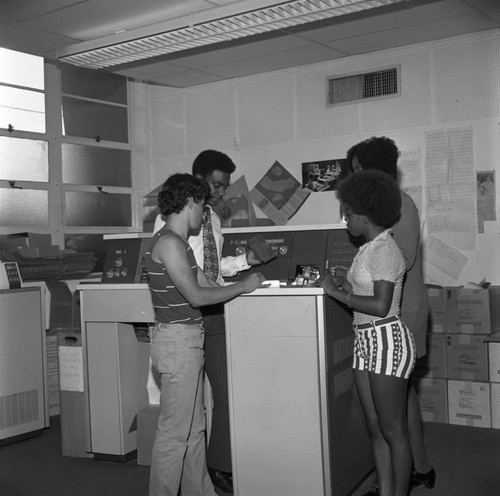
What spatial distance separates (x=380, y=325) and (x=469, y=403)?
2.16 meters

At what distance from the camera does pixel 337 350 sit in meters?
2.94

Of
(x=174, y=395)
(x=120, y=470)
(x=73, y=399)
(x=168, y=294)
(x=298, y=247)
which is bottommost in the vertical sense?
(x=120, y=470)

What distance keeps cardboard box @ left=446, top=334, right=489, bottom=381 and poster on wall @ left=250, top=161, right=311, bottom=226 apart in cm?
169

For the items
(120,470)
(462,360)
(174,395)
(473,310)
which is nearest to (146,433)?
(120,470)

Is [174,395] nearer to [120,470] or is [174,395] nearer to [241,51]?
[120,470]

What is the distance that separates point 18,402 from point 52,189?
201cm

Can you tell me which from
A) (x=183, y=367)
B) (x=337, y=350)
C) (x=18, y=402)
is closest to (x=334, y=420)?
(x=337, y=350)

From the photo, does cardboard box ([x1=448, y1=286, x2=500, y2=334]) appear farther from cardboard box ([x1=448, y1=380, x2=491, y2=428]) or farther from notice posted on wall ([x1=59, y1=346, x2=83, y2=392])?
notice posted on wall ([x1=59, y1=346, x2=83, y2=392])

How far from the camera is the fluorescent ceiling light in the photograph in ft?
13.0

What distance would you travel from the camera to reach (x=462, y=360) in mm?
4406

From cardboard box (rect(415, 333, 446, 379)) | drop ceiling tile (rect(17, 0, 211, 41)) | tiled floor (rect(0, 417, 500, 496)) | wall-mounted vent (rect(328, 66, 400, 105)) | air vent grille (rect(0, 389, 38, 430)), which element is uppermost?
drop ceiling tile (rect(17, 0, 211, 41))

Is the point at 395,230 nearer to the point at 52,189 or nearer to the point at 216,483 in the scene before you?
the point at 216,483

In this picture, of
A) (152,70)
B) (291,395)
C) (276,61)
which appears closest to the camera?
(291,395)

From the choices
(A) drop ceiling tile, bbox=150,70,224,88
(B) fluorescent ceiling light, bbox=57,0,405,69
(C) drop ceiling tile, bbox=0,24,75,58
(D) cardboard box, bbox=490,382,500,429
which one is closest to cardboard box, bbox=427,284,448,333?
(D) cardboard box, bbox=490,382,500,429
